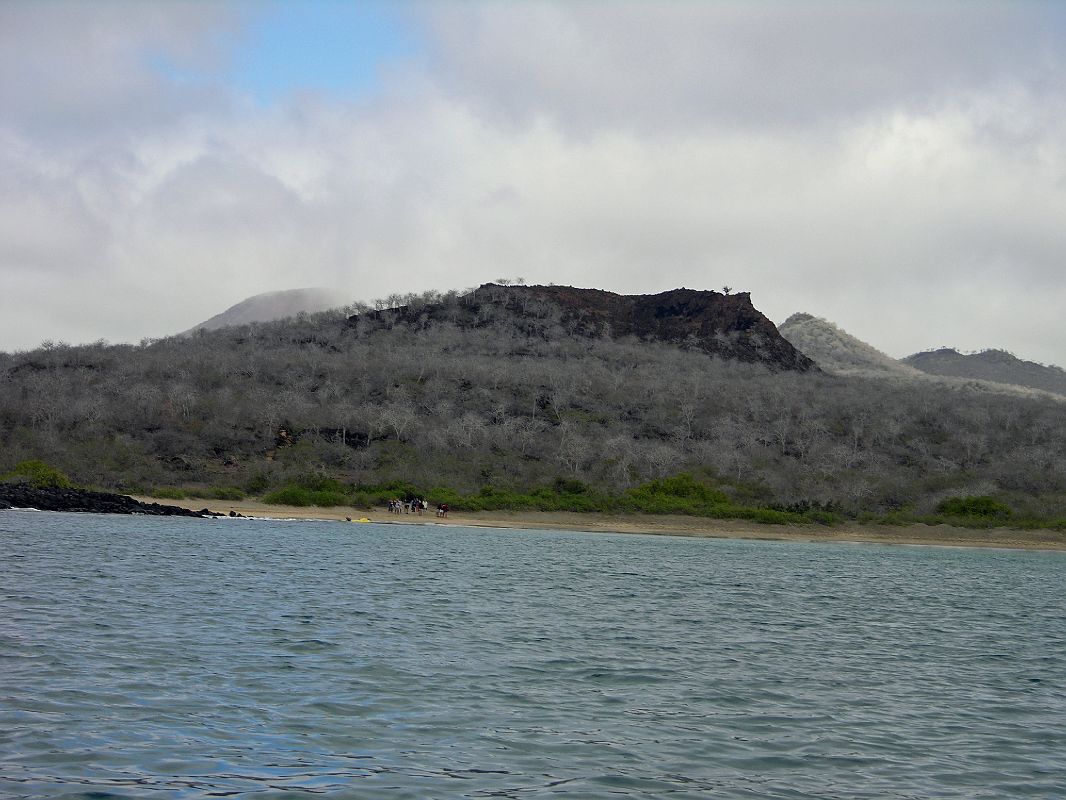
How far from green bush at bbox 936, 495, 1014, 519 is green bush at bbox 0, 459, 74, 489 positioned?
Result: 6797cm

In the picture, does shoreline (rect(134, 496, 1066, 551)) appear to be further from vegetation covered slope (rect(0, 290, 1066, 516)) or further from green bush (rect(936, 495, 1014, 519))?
vegetation covered slope (rect(0, 290, 1066, 516))

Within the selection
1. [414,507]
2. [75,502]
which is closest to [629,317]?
[414,507]

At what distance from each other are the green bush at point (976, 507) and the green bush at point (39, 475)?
67974mm

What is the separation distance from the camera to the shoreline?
72.6 metres

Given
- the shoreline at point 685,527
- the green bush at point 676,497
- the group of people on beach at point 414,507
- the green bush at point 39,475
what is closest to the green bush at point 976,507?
the shoreline at point 685,527

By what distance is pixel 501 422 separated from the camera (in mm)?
106125

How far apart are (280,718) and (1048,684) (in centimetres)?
1437

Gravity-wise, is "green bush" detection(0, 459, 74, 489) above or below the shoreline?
above

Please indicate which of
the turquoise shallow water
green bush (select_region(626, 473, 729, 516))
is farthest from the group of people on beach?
the turquoise shallow water

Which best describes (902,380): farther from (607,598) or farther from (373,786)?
(373,786)

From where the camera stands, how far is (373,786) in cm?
1027


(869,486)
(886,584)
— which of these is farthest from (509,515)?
(886,584)

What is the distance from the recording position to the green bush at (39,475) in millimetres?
71188

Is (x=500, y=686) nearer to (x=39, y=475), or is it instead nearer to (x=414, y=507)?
(x=414, y=507)
